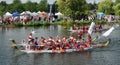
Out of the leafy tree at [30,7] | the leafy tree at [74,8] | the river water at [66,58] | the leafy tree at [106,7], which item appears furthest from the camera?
the leafy tree at [30,7]

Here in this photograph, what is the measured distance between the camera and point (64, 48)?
116ft

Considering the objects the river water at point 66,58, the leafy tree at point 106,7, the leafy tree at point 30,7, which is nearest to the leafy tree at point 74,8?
the leafy tree at point 106,7

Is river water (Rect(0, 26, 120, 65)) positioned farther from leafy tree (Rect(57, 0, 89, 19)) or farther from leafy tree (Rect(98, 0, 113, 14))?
leafy tree (Rect(98, 0, 113, 14))

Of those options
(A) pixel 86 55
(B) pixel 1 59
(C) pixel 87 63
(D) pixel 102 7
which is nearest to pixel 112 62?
(C) pixel 87 63

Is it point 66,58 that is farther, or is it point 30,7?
point 30,7

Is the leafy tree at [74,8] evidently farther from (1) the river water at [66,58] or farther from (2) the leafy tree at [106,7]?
(1) the river water at [66,58]

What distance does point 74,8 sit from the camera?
81.6m

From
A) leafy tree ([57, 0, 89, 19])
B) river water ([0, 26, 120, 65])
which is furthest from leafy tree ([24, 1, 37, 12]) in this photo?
river water ([0, 26, 120, 65])

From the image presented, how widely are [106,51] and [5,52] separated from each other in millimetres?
9424

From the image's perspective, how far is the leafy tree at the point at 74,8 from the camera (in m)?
80.8

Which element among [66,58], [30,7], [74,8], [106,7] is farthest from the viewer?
[30,7]

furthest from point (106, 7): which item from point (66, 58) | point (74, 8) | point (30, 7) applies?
point (66, 58)

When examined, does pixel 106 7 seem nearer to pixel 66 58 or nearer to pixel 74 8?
pixel 74 8

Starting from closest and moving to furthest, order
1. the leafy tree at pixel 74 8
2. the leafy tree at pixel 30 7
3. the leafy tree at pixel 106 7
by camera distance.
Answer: the leafy tree at pixel 74 8
the leafy tree at pixel 106 7
the leafy tree at pixel 30 7
